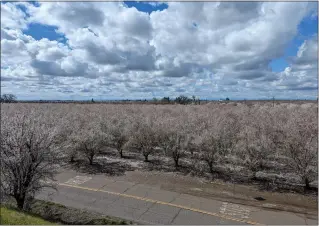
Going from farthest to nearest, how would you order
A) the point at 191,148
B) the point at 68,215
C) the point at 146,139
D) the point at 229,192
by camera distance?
the point at 146,139
the point at 191,148
the point at 229,192
the point at 68,215

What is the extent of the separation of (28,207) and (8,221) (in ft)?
17.2

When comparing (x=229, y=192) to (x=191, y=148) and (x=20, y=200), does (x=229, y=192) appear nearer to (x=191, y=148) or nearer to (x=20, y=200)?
(x=191, y=148)

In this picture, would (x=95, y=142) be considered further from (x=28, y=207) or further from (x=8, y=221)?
(x=8, y=221)

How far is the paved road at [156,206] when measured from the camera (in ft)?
48.2

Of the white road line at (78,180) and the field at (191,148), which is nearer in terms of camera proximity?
the field at (191,148)

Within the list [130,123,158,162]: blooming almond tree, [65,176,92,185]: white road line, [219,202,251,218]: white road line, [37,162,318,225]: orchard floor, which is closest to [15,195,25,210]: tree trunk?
[37,162,318,225]: orchard floor

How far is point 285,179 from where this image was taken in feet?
72.2

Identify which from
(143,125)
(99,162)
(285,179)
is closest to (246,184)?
(285,179)

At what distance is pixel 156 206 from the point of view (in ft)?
53.7

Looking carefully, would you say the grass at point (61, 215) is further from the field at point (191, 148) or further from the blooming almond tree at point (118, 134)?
the blooming almond tree at point (118, 134)

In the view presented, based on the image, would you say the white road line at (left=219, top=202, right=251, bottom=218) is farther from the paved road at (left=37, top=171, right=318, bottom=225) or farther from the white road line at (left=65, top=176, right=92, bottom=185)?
the white road line at (left=65, top=176, right=92, bottom=185)

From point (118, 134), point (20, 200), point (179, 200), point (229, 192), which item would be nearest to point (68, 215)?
point (20, 200)

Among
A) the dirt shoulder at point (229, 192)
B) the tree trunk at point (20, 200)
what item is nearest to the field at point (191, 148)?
the dirt shoulder at point (229, 192)

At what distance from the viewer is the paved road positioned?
48.2 feet
